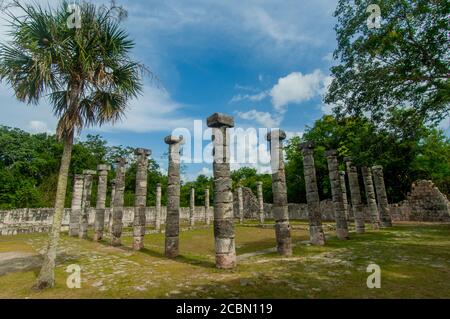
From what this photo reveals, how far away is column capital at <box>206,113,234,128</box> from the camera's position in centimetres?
900

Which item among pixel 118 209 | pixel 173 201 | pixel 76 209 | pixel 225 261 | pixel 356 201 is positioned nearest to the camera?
pixel 225 261

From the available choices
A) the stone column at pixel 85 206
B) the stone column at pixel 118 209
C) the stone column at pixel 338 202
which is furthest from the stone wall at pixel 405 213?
the stone column at pixel 338 202

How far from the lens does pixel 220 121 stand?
8.97 meters

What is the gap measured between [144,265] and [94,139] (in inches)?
1612

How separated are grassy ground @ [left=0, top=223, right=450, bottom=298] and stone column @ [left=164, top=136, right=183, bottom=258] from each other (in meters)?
0.55

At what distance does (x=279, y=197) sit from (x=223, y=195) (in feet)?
8.96

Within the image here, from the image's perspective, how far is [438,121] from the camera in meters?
12.7

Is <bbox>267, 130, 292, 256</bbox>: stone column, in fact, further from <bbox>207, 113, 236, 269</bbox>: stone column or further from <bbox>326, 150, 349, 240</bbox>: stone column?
<bbox>326, 150, 349, 240</bbox>: stone column

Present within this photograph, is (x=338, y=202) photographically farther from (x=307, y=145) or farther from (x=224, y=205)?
(x=224, y=205)

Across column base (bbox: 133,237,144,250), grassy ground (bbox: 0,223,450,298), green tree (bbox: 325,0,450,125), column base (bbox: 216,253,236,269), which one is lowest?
grassy ground (bbox: 0,223,450,298)

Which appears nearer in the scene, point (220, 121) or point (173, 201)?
point (220, 121)

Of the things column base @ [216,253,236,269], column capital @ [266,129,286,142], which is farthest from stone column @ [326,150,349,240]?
column base @ [216,253,236,269]

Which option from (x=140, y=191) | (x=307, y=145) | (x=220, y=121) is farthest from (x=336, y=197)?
(x=140, y=191)

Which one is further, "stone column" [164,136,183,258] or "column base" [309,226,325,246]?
"column base" [309,226,325,246]
